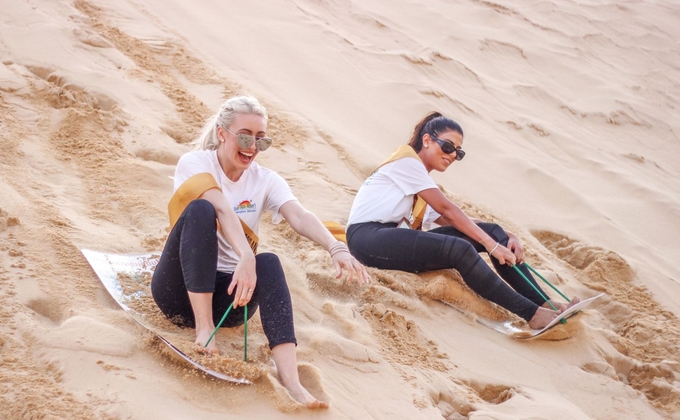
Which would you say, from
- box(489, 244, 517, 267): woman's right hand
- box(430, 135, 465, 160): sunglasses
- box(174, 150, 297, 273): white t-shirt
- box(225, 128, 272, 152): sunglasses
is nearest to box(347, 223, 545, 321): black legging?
box(489, 244, 517, 267): woman's right hand

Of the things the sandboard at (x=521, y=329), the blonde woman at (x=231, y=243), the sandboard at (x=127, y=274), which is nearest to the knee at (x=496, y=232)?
the sandboard at (x=521, y=329)

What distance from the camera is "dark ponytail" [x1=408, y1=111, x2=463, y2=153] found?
407 cm

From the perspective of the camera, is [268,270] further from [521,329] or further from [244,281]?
[521,329]

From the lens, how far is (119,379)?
7.93ft

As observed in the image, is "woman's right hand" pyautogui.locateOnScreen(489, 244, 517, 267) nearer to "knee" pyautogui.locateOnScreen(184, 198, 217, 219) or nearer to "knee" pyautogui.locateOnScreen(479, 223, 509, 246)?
"knee" pyautogui.locateOnScreen(479, 223, 509, 246)

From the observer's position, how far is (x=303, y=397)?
2.54 metres

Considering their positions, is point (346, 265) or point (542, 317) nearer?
point (346, 265)

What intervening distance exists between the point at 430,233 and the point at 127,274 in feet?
5.19

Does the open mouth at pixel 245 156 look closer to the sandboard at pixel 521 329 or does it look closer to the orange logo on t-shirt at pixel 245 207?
the orange logo on t-shirt at pixel 245 207

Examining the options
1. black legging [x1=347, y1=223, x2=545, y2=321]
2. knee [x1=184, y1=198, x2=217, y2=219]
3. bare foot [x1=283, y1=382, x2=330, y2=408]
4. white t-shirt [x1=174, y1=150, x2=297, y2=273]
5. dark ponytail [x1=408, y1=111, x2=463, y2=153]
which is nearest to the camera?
bare foot [x1=283, y1=382, x2=330, y2=408]

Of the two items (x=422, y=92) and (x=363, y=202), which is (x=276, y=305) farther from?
(x=422, y=92)

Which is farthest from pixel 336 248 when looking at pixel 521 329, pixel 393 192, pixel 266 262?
pixel 521 329

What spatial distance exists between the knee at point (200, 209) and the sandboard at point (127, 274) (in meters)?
0.47

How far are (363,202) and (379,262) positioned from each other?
1.25ft
